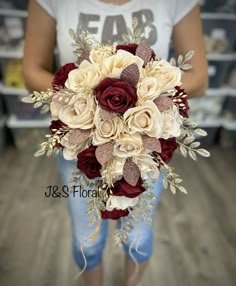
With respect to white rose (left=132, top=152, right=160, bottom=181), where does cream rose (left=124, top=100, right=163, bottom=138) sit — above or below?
above

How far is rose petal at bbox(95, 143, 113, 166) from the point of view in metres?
0.52

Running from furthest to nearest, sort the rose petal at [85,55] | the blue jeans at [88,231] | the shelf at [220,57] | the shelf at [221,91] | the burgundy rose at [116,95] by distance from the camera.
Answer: the shelf at [221,91] < the shelf at [220,57] < the blue jeans at [88,231] < the rose petal at [85,55] < the burgundy rose at [116,95]

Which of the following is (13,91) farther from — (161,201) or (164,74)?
(164,74)

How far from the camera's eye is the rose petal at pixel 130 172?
54 cm

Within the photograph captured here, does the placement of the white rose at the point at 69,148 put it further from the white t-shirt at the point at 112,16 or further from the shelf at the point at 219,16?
the shelf at the point at 219,16

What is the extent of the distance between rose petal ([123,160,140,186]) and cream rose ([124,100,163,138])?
0.07 metres

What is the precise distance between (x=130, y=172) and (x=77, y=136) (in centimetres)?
11

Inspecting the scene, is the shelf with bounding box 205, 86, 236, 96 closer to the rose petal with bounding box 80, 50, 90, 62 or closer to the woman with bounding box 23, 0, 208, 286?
the woman with bounding box 23, 0, 208, 286

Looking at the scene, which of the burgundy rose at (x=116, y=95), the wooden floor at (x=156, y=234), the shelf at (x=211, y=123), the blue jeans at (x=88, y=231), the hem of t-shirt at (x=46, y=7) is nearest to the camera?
the burgundy rose at (x=116, y=95)

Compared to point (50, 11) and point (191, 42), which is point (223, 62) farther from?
point (50, 11)

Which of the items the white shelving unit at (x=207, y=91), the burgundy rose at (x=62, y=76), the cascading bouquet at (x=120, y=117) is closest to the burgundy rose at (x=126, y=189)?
the cascading bouquet at (x=120, y=117)

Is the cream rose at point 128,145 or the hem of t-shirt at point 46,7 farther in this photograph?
the hem of t-shirt at point 46,7

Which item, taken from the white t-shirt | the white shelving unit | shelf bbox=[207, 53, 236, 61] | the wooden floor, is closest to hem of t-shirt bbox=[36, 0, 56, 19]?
the white t-shirt

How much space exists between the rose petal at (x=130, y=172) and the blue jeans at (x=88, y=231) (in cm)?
28
